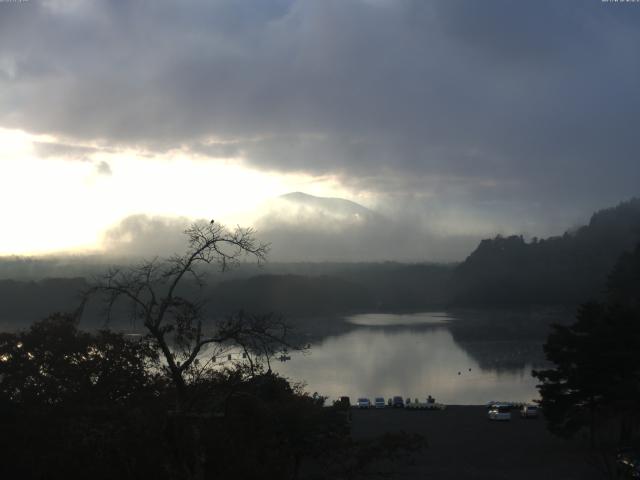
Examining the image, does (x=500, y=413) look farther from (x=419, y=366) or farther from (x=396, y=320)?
(x=396, y=320)

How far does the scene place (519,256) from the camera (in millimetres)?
148500

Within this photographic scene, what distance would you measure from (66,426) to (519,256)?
149m

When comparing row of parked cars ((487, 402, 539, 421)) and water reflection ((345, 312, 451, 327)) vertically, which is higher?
row of parked cars ((487, 402, 539, 421))

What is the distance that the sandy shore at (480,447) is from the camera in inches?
635

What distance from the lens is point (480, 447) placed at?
778 inches

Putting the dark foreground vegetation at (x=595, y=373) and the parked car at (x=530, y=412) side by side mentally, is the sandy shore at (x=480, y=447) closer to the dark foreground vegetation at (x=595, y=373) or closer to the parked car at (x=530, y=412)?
the parked car at (x=530, y=412)

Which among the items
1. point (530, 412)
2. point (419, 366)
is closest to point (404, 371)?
point (419, 366)

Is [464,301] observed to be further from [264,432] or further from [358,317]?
[264,432]

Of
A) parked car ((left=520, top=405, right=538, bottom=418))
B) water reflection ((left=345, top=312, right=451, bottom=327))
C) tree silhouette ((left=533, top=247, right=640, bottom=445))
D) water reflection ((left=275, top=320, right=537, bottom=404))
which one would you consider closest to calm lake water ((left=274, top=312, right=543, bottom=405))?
water reflection ((left=275, top=320, right=537, bottom=404))

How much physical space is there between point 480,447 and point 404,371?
94.3 ft

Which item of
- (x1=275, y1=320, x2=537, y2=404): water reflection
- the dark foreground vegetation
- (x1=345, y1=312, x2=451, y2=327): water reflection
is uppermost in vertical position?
the dark foreground vegetation

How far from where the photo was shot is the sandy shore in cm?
1614

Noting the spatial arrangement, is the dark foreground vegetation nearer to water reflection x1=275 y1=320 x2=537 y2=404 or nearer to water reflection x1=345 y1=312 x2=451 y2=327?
water reflection x1=275 y1=320 x2=537 y2=404

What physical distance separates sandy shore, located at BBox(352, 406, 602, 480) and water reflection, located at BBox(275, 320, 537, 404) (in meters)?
5.56
